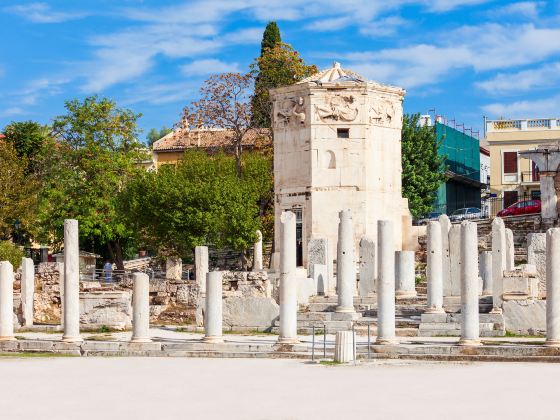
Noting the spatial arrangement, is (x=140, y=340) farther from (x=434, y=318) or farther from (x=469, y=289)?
(x=469, y=289)

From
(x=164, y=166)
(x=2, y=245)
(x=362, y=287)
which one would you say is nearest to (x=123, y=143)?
(x=164, y=166)

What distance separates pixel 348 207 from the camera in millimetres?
44062

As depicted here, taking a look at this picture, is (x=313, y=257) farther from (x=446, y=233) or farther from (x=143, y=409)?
(x=143, y=409)

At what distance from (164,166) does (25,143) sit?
14328mm

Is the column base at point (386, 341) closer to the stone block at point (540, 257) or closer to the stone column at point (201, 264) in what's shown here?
the stone block at point (540, 257)

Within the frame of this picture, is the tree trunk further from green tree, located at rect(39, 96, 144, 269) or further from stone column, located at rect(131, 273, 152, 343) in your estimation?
stone column, located at rect(131, 273, 152, 343)

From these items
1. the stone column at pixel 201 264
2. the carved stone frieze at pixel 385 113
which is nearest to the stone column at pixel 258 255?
the stone column at pixel 201 264

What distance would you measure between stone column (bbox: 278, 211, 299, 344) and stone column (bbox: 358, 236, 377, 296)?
8544 millimetres

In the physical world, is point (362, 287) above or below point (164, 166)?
below

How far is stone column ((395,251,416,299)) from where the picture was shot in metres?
37.8

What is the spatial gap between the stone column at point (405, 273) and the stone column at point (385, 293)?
26.8ft

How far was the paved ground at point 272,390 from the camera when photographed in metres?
19.0

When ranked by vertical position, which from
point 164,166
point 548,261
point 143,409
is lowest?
point 143,409

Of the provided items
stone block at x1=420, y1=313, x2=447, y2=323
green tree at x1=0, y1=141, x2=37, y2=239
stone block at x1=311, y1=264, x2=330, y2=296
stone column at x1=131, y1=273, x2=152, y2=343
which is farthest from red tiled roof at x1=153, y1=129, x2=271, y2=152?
stone column at x1=131, y1=273, x2=152, y2=343
